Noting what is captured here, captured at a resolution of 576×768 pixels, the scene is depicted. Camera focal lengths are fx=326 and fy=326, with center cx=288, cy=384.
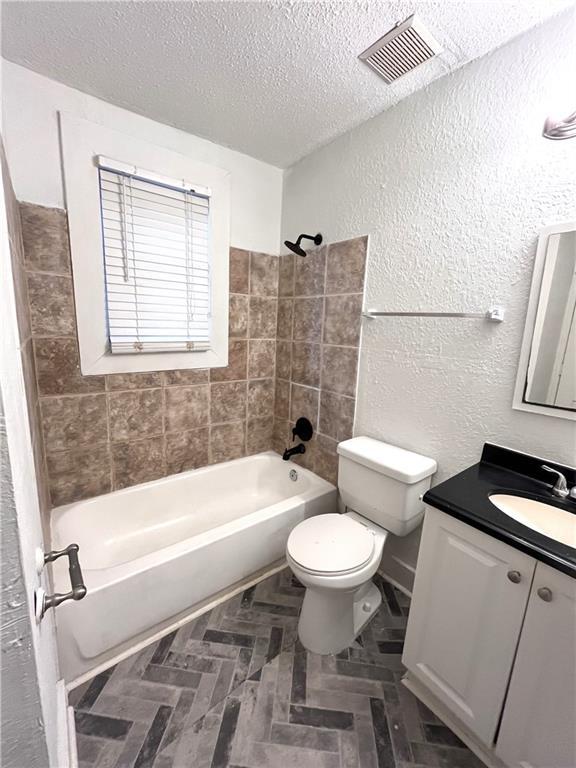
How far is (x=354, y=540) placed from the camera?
4.75 feet

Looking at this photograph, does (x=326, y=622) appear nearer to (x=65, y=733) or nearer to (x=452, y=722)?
(x=452, y=722)

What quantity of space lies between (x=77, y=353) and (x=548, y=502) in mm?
2098

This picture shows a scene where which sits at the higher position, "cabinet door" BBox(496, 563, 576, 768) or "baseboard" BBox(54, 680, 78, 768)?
"cabinet door" BBox(496, 563, 576, 768)

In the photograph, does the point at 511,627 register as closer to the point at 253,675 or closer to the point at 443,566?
the point at 443,566

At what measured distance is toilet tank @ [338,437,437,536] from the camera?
4.75 ft

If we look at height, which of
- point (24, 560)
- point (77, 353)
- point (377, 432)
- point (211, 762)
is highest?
point (77, 353)

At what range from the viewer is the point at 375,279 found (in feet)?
5.59

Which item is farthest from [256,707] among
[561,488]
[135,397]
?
[135,397]

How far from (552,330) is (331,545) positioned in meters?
1.19

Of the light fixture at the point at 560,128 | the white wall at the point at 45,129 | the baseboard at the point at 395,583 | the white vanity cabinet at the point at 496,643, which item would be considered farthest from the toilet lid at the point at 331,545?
the white wall at the point at 45,129

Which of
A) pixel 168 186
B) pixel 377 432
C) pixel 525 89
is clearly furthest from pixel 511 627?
→ pixel 168 186

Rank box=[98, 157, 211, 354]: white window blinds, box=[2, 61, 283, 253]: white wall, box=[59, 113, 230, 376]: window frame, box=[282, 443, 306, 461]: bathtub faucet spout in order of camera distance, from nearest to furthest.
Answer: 1. box=[2, 61, 283, 253]: white wall
2. box=[59, 113, 230, 376]: window frame
3. box=[98, 157, 211, 354]: white window blinds
4. box=[282, 443, 306, 461]: bathtub faucet spout

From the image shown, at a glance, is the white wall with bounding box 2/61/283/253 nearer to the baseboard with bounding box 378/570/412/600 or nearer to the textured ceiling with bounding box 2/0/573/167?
the textured ceiling with bounding box 2/0/573/167

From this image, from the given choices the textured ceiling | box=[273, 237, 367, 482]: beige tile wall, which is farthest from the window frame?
box=[273, 237, 367, 482]: beige tile wall
